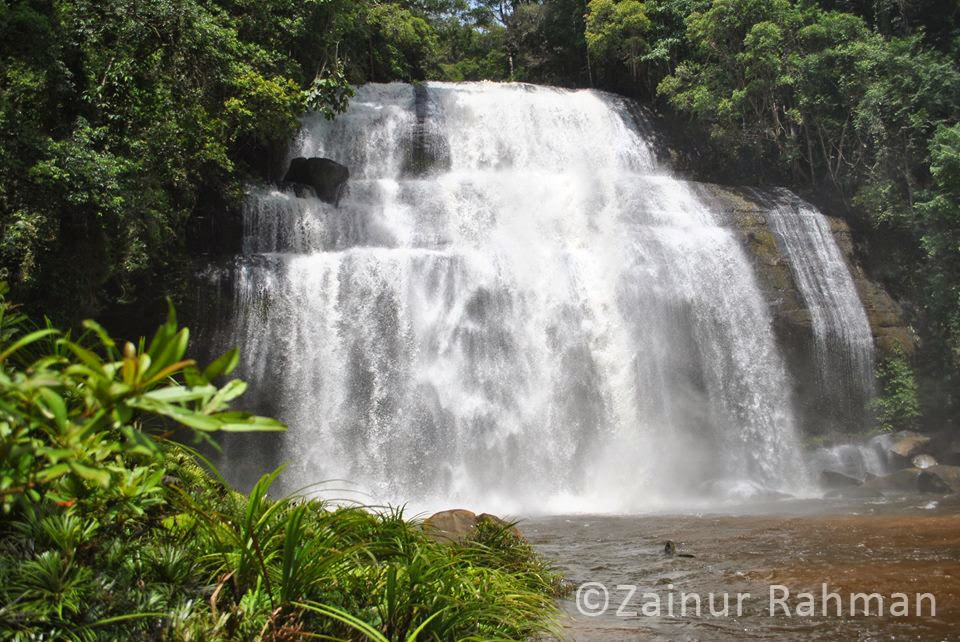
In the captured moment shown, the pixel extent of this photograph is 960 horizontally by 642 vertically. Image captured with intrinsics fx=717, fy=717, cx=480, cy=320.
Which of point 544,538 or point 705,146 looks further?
point 705,146

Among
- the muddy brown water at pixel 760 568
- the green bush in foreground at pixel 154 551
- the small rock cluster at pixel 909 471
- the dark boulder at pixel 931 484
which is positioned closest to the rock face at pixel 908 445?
the small rock cluster at pixel 909 471

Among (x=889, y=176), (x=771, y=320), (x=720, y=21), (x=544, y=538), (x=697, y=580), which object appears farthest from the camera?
(x=720, y=21)

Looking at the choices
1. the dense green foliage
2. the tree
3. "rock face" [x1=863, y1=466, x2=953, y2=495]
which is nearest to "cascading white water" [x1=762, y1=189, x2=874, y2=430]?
the dense green foliage

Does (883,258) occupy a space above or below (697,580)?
above

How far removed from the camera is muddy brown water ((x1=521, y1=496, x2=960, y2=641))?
4.88 m

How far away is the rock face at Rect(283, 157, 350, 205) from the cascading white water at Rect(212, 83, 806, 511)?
62cm

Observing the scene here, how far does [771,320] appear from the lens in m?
18.3

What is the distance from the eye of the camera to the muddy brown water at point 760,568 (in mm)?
4879

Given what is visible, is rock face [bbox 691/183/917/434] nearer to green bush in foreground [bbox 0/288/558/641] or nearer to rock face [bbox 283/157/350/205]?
rock face [bbox 283/157/350/205]

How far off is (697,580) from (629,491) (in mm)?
8985

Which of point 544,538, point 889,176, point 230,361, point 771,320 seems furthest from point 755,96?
point 230,361

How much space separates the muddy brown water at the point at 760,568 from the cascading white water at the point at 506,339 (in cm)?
330

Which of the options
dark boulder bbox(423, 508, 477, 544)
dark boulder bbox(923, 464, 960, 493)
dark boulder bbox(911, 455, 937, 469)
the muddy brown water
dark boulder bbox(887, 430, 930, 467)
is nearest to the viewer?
the muddy brown water

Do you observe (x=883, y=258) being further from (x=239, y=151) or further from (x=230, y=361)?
(x=230, y=361)
